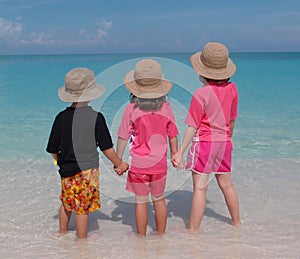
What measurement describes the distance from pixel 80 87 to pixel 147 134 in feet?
1.95

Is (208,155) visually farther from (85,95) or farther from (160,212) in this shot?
(85,95)

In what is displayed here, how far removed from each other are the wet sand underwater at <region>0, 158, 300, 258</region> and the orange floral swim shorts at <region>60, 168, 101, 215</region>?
1.06 feet

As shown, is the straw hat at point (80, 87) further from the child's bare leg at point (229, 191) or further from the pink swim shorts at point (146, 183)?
the child's bare leg at point (229, 191)

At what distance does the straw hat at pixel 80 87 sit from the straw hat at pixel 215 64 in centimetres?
80

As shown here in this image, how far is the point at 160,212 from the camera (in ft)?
11.0

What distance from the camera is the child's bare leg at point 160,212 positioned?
330 centimetres

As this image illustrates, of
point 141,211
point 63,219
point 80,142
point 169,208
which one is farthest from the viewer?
point 169,208

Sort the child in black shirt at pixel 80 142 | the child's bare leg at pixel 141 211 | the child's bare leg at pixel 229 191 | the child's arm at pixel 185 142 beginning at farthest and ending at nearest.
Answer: the child's bare leg at pixel 229 191, the child's bare leg at pixel 141 211, the child's arm at pixel 185 142, the child in black shirt at pixel 80 142

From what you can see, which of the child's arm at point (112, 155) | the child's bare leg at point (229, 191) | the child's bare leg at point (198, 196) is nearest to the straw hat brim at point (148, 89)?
the child's arm at point (112, 155)

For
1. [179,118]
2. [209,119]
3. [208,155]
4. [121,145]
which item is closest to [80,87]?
[121,145]

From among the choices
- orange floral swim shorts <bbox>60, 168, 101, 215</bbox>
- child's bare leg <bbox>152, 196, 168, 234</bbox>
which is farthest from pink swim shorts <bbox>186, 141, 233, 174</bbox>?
orange floral swim shorts <bbox>60, 168, 101, 215</bbox>

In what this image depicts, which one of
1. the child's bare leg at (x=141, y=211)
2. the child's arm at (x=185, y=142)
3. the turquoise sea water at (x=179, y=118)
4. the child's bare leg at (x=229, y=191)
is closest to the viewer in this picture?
the child's arm at (x=185, y=142)

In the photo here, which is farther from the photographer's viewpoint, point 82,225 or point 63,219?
point 63,219

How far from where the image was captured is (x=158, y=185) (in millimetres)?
3217
